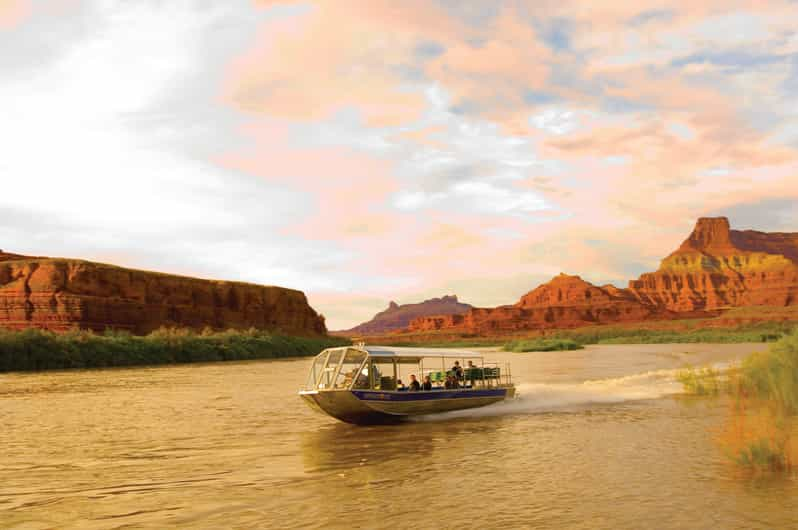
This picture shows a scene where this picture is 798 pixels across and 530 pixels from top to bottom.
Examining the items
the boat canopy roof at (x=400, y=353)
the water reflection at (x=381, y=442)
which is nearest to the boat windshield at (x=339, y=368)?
the boat canopy roof at (x=400, y=353)

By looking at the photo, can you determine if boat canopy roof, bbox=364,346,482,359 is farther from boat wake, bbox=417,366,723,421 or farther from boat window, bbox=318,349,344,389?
boat wake, bbox=417,366,723,421

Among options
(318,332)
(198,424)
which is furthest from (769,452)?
(318,332)

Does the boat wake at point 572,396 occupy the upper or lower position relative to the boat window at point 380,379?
lower

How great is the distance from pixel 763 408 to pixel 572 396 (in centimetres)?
828

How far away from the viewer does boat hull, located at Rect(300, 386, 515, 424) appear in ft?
63.6

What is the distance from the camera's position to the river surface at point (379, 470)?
1016 centimetres

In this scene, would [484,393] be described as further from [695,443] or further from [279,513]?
[279,513]

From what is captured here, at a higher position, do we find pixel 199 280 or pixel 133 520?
pixel 199 280

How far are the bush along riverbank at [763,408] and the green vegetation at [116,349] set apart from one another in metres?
42.0

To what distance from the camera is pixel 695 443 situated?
51.5 feet

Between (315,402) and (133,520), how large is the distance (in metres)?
9.61

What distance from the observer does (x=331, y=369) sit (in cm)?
2038

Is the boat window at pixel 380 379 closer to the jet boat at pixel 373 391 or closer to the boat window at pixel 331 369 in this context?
the jet boat at pixel 373 391

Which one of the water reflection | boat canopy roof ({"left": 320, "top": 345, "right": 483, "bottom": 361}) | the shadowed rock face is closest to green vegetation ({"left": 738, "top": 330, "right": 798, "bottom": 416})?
the water reflection
